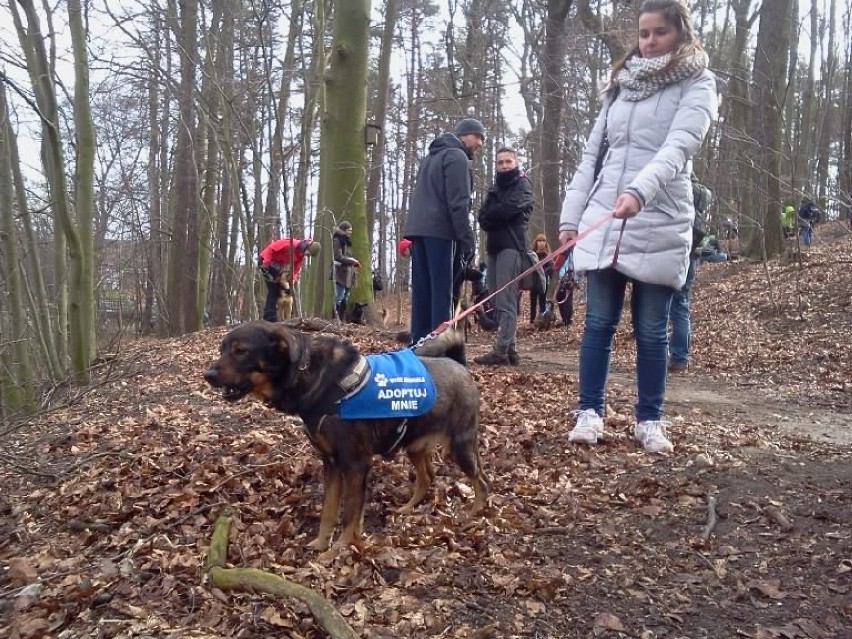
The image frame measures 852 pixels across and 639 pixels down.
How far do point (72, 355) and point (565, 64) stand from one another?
13.6 metres

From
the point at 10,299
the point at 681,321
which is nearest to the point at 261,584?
the point at 681,321

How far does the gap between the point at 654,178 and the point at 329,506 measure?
276cm

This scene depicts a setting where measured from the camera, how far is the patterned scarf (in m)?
4.52

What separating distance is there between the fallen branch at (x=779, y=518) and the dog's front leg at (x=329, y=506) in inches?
94.4

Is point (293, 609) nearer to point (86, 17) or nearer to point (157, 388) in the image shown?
point (157, 388)

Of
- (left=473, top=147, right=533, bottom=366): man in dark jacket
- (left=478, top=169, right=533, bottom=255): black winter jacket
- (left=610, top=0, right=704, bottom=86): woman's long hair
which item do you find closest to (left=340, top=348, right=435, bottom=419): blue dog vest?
(left=610, top=0, right=704, bottom=86): woman's long hair

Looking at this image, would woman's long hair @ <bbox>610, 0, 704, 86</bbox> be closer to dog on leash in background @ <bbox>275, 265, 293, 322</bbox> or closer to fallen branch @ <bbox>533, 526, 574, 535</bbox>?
fallen branch @ <bbox>533, 526, 574, 535</bbox>

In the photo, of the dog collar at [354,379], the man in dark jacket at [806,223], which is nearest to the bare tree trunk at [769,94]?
the man in dark jacket at [806,223]

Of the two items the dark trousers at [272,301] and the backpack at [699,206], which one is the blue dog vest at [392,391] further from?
the dark trousers at [272,301]

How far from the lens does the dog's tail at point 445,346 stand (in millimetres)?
4695

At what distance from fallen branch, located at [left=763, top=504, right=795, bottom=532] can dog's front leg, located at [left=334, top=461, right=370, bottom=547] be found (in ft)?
7.42

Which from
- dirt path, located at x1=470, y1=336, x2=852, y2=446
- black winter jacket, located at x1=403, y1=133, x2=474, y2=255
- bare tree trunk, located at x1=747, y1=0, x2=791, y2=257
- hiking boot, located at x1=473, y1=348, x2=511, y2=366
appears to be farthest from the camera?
bare tree trunk, located at x1=747, y1=0, x2=791, y2=257

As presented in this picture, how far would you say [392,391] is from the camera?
389cm

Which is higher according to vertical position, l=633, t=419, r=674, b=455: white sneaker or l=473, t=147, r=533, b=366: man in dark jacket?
l=473, t=147, r=533, b=366: man in dark jacket
